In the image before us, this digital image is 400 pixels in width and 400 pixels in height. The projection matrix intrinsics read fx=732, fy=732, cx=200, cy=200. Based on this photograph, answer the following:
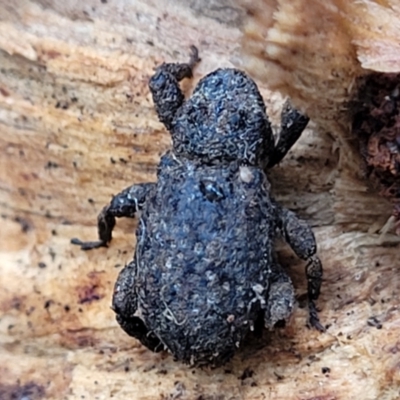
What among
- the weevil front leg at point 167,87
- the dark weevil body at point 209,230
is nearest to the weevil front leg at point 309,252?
the dark weevil body at point 209,230

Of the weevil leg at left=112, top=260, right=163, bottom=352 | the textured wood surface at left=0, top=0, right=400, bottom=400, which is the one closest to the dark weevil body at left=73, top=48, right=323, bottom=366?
the weevil leg at left=112, top=260, right=163, bottom=352

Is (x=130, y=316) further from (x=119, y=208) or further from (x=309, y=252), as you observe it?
(x=309, y=252)

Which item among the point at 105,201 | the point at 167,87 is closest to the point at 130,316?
the point at 105,201

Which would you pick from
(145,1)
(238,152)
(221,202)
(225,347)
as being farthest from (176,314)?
(145,1)

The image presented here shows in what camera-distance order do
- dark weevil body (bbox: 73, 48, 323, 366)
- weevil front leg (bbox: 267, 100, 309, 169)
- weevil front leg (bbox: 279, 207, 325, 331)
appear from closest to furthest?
dark weevil body (bbox: 73, 48, 323, 366), weevil front leg (bbox: 279, 207, 325, 331), weevil front leg (bbox: 267, 100, 309, 169)

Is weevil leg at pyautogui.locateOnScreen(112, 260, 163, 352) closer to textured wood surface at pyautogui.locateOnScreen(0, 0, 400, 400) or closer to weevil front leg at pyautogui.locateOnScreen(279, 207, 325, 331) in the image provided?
textured wood surface at pyautogui.locateOnScreen(0, 0, 400, 400)

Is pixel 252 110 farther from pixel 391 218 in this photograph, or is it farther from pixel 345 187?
pixel 391 218

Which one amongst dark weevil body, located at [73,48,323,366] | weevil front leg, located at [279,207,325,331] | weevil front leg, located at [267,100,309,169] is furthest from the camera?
weevil front leg, located at [267,100,309,169]
